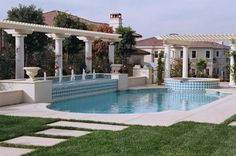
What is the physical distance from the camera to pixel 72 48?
26.2 meters

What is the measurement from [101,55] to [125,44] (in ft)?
Result: 6.70

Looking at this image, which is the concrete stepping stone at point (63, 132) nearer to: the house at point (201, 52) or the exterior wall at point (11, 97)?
the exterior wall at point (11, 97)

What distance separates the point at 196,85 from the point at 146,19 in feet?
32.1

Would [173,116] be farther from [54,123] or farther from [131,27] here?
[131,27]

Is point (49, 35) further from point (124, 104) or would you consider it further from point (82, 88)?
point (124, 104)

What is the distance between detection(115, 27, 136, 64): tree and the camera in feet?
108

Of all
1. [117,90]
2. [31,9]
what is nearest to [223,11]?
[117,90]

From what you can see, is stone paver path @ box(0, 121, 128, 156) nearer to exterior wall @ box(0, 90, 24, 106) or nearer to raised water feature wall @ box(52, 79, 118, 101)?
exterior wall @ box(0, 90, 24, 106)

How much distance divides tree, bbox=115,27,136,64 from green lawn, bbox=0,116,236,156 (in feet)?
76.2

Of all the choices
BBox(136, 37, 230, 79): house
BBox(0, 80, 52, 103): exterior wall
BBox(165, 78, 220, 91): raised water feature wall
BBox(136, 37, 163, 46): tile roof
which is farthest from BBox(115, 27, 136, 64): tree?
BBox(136, 37, 163, 46): tile roof

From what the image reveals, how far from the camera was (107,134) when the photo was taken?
8.46 meters

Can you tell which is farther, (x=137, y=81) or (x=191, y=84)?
(x=137, y=81)

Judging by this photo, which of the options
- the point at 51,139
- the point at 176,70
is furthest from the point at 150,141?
the point at 176,70

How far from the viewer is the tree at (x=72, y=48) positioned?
81.0ft
